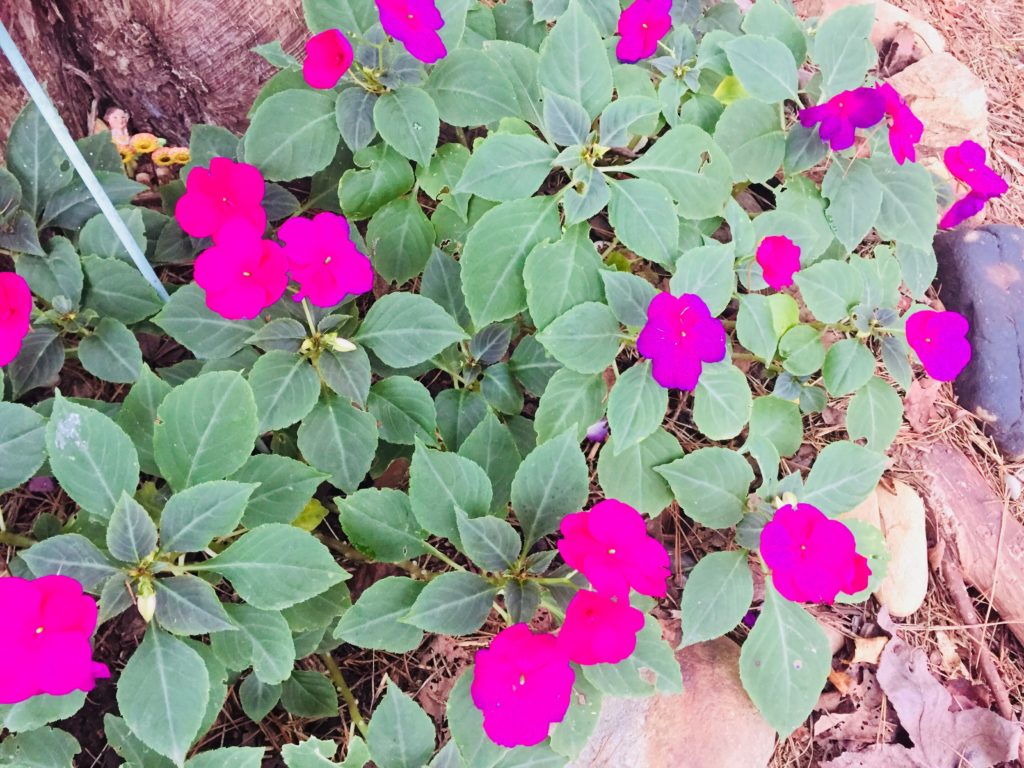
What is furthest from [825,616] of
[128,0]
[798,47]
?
[128,0]

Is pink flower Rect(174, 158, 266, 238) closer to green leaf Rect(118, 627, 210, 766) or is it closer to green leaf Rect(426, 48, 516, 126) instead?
green leaf Rect(426, 48, 516, 126)

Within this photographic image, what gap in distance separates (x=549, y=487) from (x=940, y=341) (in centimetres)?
110

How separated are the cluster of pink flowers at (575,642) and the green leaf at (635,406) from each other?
1.41 feet

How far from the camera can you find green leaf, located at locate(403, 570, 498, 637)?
4.96ft

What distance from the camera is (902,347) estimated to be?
2.12 metres

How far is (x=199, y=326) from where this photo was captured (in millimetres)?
1760

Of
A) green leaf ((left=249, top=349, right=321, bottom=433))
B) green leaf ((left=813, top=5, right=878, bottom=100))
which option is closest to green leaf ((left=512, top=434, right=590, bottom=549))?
green leaf ((left=249, top=349, right=321, bottom=433))

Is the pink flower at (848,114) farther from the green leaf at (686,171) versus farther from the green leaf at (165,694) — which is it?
the green leaf at (165,694)

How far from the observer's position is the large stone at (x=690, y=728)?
1861 millimetres

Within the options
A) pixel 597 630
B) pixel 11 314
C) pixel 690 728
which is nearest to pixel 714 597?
pixel 690 728

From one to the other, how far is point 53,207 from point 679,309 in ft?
5.45

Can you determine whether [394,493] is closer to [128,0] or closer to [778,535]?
[778,535]

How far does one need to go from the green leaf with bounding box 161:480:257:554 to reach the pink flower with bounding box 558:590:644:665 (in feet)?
2.17

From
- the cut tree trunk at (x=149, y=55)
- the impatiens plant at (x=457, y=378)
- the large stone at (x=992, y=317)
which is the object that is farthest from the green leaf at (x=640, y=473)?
the cut tree trunk at (x=149, y=55)
